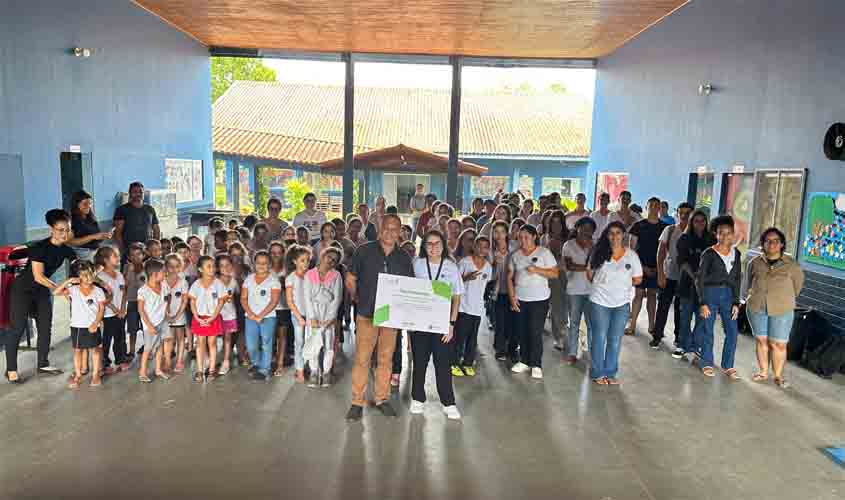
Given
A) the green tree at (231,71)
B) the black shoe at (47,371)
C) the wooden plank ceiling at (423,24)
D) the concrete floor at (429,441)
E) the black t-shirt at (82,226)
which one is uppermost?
the green tree at (231,71)

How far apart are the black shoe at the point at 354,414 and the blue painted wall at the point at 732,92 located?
18.9ft

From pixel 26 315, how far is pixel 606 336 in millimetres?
5900

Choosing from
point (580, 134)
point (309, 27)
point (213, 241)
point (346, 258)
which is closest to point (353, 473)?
point (346, 258)

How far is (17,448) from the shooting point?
434 centimetres

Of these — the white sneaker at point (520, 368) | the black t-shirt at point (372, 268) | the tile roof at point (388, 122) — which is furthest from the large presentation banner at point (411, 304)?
the tile roof at point (388, 122)

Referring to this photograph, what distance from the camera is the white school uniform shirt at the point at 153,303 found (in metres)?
5.67

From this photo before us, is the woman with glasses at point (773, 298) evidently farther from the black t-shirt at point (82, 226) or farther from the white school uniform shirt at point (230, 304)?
the black t-shirt at point (82, 226)

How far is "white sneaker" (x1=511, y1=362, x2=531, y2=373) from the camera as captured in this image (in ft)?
20.8

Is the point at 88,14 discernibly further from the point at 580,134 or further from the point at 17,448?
the point at 580,134

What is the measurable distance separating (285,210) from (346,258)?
43.7ft

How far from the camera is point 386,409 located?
5117mm

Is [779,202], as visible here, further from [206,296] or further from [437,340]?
[206,296]

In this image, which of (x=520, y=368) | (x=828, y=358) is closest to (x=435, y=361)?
(x=520, y=368)

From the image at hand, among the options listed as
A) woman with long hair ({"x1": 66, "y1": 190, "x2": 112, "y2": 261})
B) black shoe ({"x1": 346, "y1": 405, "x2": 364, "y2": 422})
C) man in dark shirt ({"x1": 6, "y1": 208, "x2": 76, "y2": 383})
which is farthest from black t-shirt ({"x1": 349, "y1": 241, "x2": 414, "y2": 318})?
woman with long hair ({"x1": 66, "y1": 190, "x2": 112, "y2": 261})
